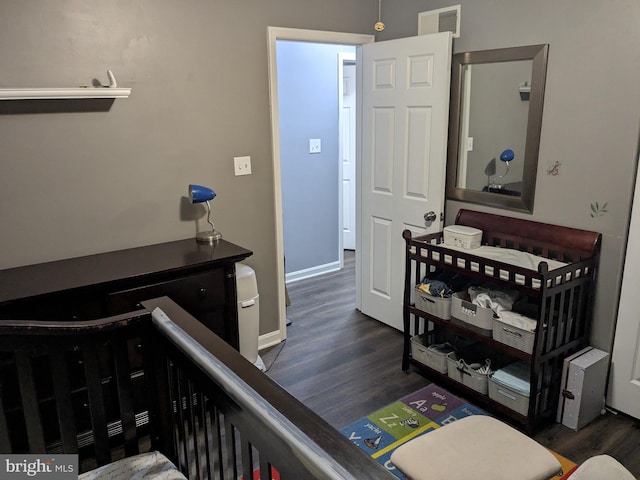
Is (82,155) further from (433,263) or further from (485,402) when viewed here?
(485,402)

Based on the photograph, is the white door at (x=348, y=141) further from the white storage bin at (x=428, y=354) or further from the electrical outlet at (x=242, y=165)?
the white storage bin at (x=428, y=354)

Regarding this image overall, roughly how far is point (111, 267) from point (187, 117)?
958 mm

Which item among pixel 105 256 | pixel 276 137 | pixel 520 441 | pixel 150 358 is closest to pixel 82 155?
pixel 105 256

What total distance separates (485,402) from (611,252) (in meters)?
0.99

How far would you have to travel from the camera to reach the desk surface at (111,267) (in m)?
2.18

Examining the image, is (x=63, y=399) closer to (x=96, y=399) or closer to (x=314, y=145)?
(x=96, y=399)

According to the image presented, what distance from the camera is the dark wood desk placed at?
83.8 inches

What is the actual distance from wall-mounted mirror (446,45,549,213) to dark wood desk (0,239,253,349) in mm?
1464

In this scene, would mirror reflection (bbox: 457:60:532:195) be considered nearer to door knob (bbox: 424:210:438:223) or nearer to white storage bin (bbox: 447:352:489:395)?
door knob (bbox: 424:210:438:223)

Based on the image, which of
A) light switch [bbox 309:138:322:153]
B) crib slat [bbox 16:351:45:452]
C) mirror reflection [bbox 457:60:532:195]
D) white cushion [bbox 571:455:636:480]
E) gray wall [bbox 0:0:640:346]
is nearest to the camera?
white cushion [bbox 571:455:636:480]

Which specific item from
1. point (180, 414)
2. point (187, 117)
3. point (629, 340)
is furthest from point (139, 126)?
point (629, 340)

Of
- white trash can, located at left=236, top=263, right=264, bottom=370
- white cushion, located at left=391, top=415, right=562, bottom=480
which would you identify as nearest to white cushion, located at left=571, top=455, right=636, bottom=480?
white cushion, located at left=391, top=415, right=562, bottom=480

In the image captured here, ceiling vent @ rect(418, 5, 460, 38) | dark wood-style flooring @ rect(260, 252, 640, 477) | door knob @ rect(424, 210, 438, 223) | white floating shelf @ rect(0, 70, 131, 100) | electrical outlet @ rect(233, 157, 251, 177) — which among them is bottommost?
dark wood-style flooring @ rect(260, 252, 640, 477)

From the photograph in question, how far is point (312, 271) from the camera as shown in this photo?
4.86 metres
